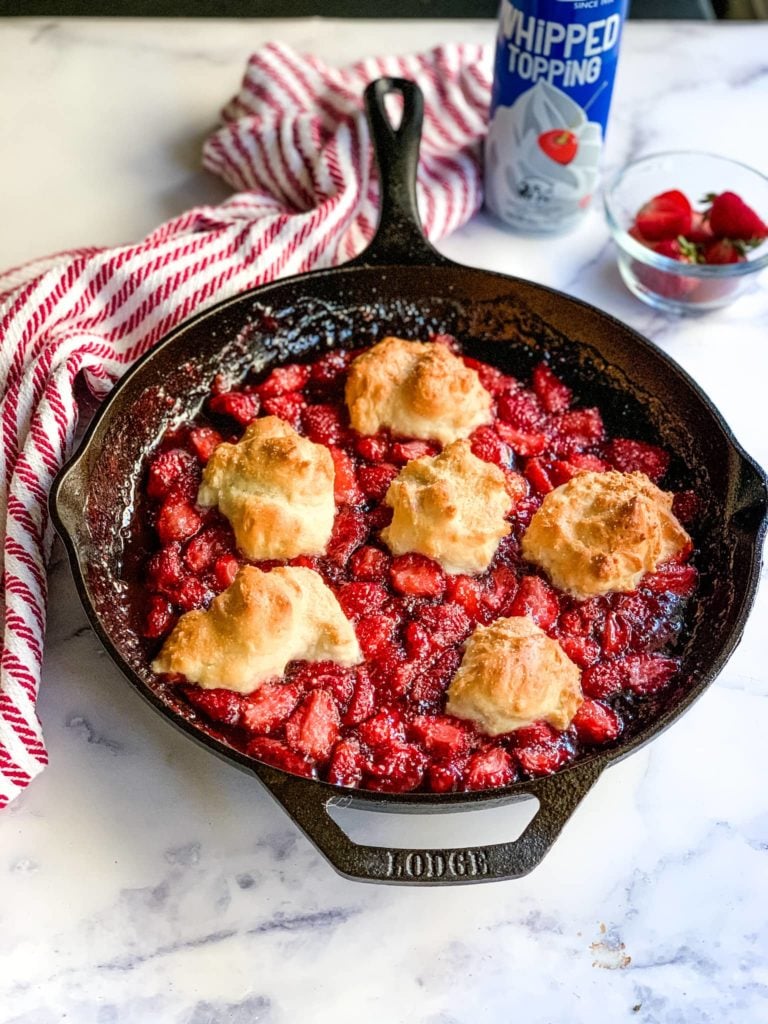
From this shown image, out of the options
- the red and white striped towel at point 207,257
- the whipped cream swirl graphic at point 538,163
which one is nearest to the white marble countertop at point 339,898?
the red and white striped towel at point 207,257

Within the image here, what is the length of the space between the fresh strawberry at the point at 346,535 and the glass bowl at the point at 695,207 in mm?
1118

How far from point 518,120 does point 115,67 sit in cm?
149

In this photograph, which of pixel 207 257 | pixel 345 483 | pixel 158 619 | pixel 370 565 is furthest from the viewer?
pixel 207 257

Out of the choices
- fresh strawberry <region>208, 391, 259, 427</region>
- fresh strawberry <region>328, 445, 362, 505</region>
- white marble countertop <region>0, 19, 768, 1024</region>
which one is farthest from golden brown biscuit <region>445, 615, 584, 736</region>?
fresh strawberry <region>208, 391, 259, 427</region>

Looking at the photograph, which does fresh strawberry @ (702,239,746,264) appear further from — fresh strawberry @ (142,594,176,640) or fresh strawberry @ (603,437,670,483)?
fresh strawberry @ (142,594,176,640)

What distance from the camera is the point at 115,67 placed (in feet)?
11.9

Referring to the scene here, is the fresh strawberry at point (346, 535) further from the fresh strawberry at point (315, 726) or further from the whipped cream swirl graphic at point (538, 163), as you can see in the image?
the whipped cream swirl graphic at point (538, 163)

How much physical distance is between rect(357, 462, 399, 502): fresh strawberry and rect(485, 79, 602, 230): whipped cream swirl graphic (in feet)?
3.42

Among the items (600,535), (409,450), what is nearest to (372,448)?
(409,450)

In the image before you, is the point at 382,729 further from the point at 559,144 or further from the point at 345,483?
the point at 559,144

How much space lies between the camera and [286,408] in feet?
8.52

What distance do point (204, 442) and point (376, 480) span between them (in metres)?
0.40

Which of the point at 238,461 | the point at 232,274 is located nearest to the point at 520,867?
the point at 238,461

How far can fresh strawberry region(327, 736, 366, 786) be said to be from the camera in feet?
6.64
